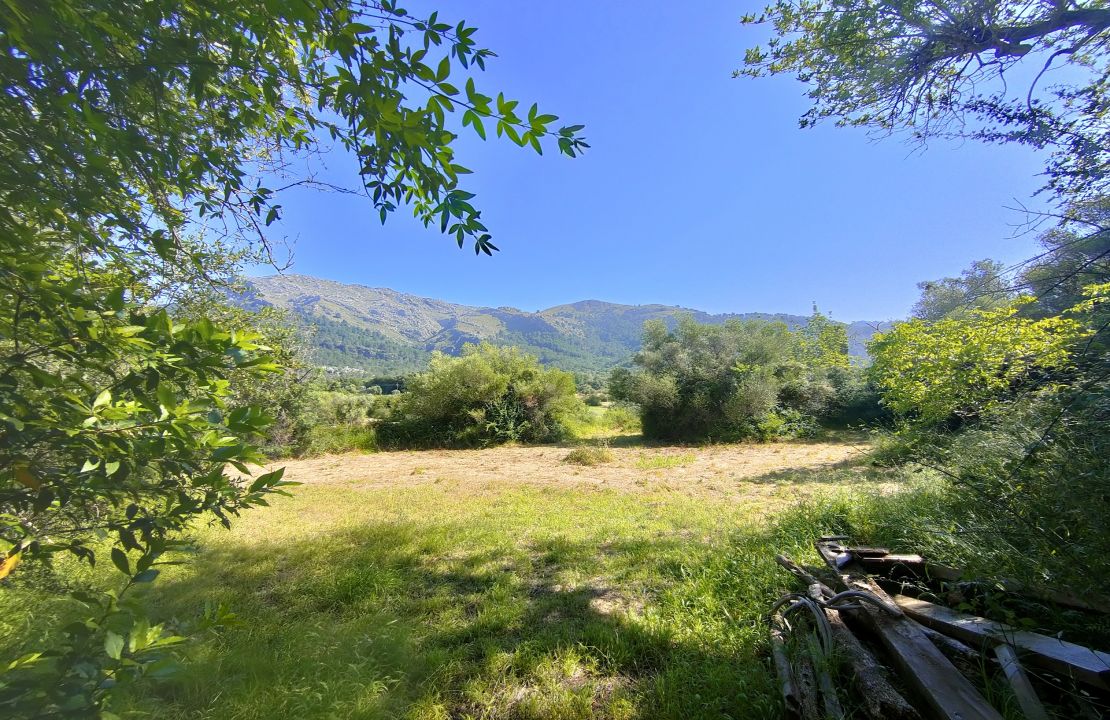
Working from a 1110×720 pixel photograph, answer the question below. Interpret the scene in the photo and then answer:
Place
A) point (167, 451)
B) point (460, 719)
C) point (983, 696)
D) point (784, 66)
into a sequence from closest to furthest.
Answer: point (167, 451)
point (983, 696)
point (460, 719)
point (784, 66)

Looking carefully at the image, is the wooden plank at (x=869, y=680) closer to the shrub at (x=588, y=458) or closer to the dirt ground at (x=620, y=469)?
the dirt ground at (x=620, y=469)

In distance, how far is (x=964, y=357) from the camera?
5078 mm

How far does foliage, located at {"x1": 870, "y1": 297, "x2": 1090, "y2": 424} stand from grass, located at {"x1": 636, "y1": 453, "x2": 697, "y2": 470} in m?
4.57

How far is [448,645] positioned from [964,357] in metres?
6.83

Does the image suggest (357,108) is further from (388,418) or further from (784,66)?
(388,418)

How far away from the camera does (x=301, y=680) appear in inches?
80.0

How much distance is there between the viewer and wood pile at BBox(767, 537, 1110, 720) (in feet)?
4.65

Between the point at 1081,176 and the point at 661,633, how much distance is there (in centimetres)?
409

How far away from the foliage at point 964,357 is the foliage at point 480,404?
980 cm

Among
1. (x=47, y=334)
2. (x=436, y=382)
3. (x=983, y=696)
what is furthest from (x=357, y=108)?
(x=436, y=382)

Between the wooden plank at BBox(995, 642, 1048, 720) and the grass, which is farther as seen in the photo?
the grass

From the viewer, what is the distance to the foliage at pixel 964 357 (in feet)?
13.9

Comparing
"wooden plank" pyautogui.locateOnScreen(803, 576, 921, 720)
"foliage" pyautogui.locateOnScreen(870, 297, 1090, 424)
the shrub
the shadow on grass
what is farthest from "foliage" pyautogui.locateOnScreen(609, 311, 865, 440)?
"wooden plank" pyautogui.locateOnScreen(803, 576, 921, 720)

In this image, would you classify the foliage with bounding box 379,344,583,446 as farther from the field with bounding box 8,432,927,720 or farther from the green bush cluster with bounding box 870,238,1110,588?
the green bush cluster with bounding box 870,238,1110,588
